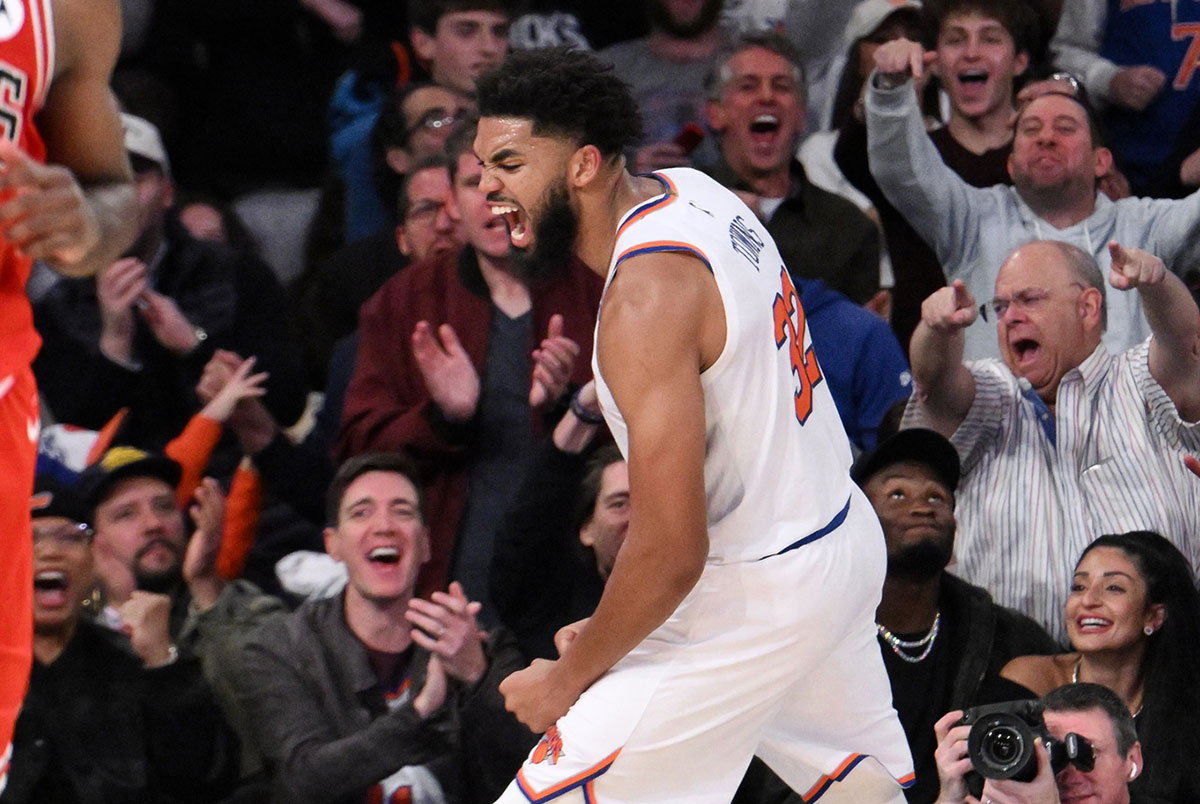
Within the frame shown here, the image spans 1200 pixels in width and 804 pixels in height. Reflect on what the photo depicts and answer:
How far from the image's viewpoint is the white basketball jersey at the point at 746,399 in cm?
307

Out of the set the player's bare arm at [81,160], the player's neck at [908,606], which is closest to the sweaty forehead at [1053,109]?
the player's neck at [908,606]

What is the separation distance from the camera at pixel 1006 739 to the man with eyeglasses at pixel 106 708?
2185 millimetres

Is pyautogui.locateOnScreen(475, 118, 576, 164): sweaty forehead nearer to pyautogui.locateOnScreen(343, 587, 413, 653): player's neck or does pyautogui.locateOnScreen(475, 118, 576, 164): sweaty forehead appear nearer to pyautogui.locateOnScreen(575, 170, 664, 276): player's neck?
pyautogui.locateOnScreen(575, 170, 664, 276): player's neck

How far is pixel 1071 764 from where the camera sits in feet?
12.8

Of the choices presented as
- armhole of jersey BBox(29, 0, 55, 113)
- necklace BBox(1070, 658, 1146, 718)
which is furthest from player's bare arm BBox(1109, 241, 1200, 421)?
armhole of jersey BBox(29, 0, 55, 113)

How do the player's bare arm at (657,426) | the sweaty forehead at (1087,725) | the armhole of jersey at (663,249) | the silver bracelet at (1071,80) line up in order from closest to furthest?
the player's bare arm at (657,426) < the armhole of jersey at (663,249) < the sweaty forehead at (1087,725) < the silver bracelet at (1071,80)

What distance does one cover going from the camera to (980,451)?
5.11 metres

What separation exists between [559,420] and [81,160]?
238cm

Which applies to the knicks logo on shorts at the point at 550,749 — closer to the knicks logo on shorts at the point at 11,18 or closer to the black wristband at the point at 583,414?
the knicks logo on shorts at the point at 11,18

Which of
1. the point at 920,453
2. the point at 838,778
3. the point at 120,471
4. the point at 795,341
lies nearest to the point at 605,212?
the point at 795,341

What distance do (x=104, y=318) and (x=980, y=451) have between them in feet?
9.37

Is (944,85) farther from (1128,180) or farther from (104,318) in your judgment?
(104,318)

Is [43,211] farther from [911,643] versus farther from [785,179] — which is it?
[785,179]

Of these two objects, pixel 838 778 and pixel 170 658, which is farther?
pixel 170 658
